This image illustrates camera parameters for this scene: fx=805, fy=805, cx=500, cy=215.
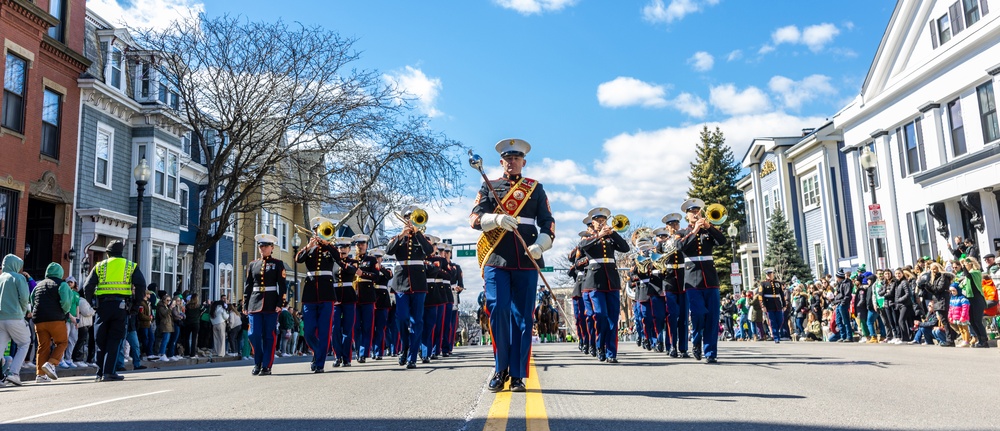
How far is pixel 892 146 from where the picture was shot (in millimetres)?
29750

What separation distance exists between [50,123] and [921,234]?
28120mm

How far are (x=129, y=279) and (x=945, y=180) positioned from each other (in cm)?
2412

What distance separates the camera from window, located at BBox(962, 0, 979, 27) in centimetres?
2492

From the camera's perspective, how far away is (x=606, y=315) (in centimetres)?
1217

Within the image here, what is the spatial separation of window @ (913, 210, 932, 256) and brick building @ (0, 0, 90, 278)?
27.4 metres

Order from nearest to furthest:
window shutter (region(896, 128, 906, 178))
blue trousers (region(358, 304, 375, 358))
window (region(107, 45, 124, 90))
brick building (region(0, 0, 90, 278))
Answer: blue trousers (region(358, 304, 375, 358))
brick building (region(0, 0, 90, 278))
window (region(107, 45, 124, 90))
window shutter (region(896, 128, 906, 178))

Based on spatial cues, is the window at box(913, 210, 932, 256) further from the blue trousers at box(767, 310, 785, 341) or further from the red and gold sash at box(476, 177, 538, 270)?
the red and gold sash at box(476, 177, 538, 270)

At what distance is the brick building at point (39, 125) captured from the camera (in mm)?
20406

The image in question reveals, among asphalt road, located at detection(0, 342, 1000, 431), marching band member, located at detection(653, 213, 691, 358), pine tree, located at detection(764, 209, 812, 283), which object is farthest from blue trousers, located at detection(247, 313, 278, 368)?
pine tree, located at detection(764, 209, 812, 283)

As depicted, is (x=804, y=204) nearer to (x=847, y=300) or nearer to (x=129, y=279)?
(x=847, y=300)

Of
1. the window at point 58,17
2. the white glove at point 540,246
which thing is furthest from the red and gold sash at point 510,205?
the window at point 58,17

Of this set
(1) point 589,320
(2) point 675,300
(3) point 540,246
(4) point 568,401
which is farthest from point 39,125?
(4) point 568,401

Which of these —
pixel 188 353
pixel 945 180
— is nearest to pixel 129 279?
pixel 188 353

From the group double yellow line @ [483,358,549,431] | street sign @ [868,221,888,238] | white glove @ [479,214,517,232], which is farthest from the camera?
street sign @ [868,221,888,238]
